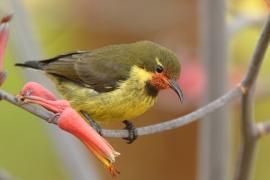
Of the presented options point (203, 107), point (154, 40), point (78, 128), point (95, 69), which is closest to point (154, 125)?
point (203, 107)

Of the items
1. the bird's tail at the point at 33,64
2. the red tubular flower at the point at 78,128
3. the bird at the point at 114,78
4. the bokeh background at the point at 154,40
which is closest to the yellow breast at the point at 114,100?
the bird at the point at 114,78

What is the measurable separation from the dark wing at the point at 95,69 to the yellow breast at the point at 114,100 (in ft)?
0.07

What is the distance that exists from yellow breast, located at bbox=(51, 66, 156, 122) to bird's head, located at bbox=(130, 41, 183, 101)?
0.8 inches

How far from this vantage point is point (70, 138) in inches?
87.4

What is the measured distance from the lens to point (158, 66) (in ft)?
6.86

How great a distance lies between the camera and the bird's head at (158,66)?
203 centimetres

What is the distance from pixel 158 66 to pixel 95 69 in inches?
7.4

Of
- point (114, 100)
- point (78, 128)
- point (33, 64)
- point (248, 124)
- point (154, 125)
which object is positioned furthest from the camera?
point (114, 100)

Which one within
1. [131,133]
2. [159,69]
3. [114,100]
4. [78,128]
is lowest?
[78,128]

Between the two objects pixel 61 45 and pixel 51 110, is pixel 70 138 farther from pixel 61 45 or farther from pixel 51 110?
pixel 61 45

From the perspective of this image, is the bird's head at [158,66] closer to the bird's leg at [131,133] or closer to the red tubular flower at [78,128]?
the bird's leg at [131,133]

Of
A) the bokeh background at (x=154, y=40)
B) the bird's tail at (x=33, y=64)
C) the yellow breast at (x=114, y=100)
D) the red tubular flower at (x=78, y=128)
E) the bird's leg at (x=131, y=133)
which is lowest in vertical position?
the red tubular flower at (x=78, y=128)

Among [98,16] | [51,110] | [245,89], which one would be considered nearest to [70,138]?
[245,89]

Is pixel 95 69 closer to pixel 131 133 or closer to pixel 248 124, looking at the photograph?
pixel 131 133
